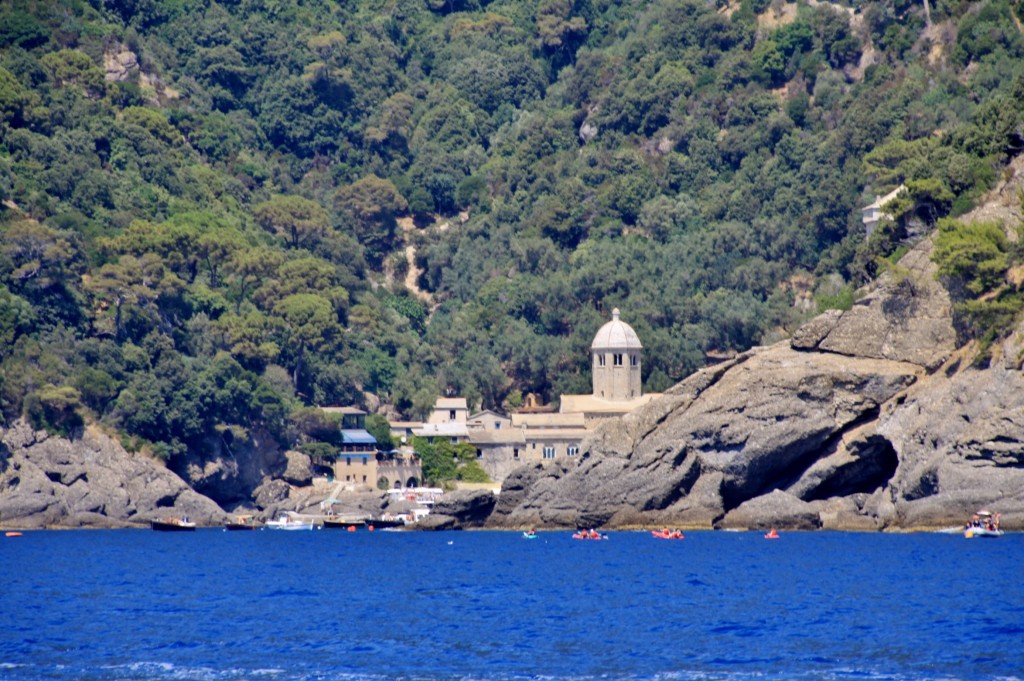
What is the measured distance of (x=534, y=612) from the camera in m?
47.7

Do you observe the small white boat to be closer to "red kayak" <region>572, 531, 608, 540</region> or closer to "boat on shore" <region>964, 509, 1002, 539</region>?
"red kayak" <region>572, 531, 608, 540</region>

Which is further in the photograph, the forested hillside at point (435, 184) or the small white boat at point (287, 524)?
the forested hillside at point (435, 184)

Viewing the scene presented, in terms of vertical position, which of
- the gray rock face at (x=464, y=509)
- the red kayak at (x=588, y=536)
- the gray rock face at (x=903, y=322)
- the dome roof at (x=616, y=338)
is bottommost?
the red kayak at (x=588, y=536)

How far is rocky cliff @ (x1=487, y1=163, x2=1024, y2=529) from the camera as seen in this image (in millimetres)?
70500

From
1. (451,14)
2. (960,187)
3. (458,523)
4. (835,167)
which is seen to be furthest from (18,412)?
(451,14)

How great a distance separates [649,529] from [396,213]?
218 feet

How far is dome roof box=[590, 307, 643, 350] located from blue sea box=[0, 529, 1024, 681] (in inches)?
1289

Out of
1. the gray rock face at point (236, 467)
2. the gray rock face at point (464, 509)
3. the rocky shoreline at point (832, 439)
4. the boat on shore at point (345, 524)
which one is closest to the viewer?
the rocky shoreline at point (832, 439)

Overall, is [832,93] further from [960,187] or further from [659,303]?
[960,187]

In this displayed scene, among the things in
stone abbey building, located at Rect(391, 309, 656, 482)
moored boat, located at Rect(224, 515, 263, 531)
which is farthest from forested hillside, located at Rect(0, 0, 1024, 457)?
moored boat, located at Rect(224, 515, 263, 531)

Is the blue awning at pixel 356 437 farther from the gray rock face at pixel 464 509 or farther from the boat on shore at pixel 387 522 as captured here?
the gray rock face at pixel 464 509

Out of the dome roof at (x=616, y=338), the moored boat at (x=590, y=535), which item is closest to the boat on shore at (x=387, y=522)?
the dome roof at (x=616, y=338)

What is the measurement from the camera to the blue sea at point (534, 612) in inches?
1475

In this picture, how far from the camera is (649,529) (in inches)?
3108
